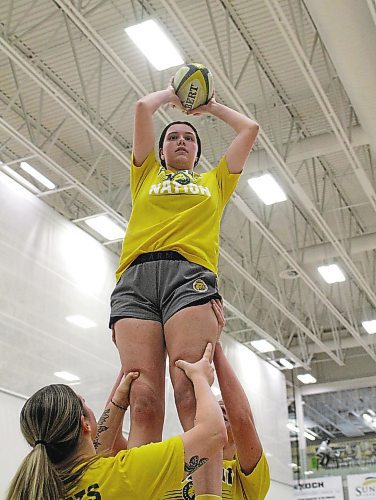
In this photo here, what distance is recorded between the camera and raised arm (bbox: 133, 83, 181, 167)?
333 centimetres

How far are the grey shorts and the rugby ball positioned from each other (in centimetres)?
86

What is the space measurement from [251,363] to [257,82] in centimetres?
866

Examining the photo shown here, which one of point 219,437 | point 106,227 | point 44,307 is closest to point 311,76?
point 106,227

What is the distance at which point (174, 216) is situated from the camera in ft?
10.2

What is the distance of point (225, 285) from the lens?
1745 cm

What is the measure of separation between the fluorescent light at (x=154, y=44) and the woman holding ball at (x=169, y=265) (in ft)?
17.6

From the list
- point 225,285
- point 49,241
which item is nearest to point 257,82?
point 49,241

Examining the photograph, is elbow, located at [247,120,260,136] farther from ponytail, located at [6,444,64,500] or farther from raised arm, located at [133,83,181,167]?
ponytail, located at [6,444,64,500]

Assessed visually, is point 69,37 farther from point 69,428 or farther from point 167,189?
point 69,428

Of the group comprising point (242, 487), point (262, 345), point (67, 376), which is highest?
point (262, 345)

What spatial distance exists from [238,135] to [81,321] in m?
8.92

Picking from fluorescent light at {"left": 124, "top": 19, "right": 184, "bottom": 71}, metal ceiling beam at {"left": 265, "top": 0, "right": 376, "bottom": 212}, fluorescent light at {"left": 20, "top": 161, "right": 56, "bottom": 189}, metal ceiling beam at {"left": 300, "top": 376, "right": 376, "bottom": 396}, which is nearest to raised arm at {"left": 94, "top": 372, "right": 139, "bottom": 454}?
metal ceiling beam at {"left": 265, "top": 0, "right": 376, "bottom": 212}

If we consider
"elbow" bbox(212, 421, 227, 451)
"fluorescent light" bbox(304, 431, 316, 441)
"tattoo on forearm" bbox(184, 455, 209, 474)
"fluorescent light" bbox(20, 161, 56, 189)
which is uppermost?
"fluorescent light" bbox(304, 431, 316, 441)

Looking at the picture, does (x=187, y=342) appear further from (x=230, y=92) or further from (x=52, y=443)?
(x=230, y=92)
